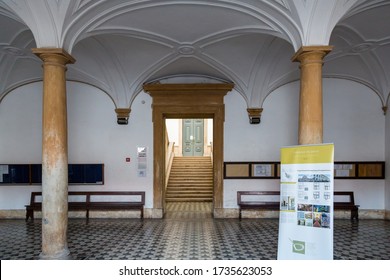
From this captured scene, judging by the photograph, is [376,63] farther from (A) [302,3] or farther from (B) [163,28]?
(B) [163,28]

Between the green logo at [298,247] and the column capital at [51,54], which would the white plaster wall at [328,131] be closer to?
the column capital at [51,54]

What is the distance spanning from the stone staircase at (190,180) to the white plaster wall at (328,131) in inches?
136

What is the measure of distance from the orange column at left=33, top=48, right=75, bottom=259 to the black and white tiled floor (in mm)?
613

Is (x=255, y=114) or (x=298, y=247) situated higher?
(x=255, y=114)

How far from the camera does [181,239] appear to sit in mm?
7777

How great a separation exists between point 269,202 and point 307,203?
20.2 ft

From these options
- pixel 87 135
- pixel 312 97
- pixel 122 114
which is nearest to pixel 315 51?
pixel 312 97

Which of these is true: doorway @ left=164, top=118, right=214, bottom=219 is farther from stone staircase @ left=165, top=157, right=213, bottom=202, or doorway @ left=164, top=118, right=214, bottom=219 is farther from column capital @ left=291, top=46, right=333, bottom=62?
column capital @ left=291, top=46, right=333, bottom=62

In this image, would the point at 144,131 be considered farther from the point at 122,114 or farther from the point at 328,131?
the point at 328,131

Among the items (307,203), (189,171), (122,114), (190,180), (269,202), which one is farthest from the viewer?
(189,171)

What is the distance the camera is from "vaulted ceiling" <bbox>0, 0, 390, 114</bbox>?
603 cm

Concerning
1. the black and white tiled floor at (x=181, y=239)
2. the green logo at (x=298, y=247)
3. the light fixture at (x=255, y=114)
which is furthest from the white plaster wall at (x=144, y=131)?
the green logo at (x=298, y=247)

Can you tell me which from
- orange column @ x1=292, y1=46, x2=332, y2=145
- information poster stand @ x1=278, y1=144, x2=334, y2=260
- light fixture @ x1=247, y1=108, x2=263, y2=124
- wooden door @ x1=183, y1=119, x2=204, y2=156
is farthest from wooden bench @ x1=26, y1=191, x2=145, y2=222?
wooden door @ x1=183, y1=119, x2=204, y2=156

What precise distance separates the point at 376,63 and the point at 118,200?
873 centimetres
